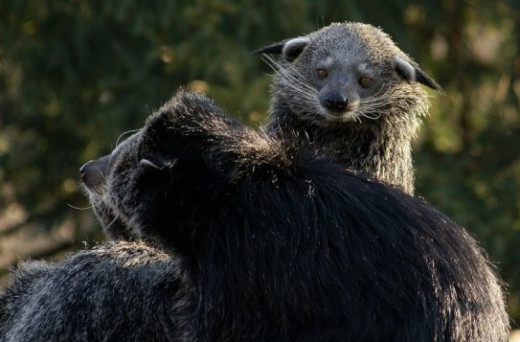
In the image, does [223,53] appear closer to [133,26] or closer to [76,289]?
[133,26]

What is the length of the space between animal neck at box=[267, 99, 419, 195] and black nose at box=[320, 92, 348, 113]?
98 millimetres

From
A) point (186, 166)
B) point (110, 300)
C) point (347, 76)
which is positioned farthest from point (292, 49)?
point (110, 300)

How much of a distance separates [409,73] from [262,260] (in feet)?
7.95

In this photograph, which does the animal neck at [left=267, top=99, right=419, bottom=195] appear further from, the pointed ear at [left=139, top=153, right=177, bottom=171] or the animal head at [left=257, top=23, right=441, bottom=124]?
the pointed ear at [left=139, top=153, right=177, bottom=171]

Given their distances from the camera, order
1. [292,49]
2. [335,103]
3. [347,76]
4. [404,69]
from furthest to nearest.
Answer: [292,49] < [404,69] < [347,76] < [335,103]

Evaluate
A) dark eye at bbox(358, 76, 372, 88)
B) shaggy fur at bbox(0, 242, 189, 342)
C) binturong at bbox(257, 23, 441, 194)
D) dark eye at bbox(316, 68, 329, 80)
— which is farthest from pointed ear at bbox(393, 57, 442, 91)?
shaggy fur at bbox(0, 242, 189, 342)

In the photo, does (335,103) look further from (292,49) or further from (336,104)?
(292,49)

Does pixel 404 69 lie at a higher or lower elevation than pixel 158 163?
lower

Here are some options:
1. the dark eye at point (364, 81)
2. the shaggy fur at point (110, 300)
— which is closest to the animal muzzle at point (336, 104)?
the dark eye at point (364, 81)

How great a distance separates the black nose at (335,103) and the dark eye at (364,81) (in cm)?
40

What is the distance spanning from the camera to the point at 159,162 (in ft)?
14.6

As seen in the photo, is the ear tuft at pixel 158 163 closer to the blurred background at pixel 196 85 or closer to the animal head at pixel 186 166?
the animal head at pixel 186 166

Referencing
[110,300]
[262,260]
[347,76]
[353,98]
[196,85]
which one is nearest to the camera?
[262,260]

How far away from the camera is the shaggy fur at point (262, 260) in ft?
13.4
